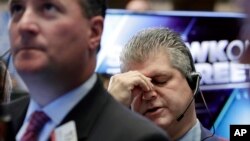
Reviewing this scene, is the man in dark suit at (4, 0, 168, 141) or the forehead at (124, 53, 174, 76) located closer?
the man in dark suit at (4, 0, 168, 141)

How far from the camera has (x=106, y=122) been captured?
1.27 m

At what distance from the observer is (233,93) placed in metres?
3.26

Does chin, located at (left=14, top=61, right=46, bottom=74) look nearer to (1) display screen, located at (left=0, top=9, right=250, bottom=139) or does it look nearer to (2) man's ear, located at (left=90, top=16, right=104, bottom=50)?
(2) man's ear, located at (left=90, top=16, right=104, bottom=50)

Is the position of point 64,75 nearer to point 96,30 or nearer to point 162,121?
point 96,30

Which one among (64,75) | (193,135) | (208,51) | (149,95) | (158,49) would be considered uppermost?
(64,75)

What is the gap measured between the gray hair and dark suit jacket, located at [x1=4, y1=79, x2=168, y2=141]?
0.71 metres

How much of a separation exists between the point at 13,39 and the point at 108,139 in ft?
0.91

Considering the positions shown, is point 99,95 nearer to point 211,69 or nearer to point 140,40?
point 140,40

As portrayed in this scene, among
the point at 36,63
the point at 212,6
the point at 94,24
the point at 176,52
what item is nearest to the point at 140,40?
the point at 176,52

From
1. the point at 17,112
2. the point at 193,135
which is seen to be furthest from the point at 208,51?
the point at 17,112

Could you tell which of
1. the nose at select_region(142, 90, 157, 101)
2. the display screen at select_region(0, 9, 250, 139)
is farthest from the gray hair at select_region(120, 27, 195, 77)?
the display screen at select_region(0, 9, 250, 139)

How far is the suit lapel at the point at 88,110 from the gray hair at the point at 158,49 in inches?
28.2

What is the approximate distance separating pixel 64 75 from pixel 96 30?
0.46 ft

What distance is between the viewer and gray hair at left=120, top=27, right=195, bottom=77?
2037mm
